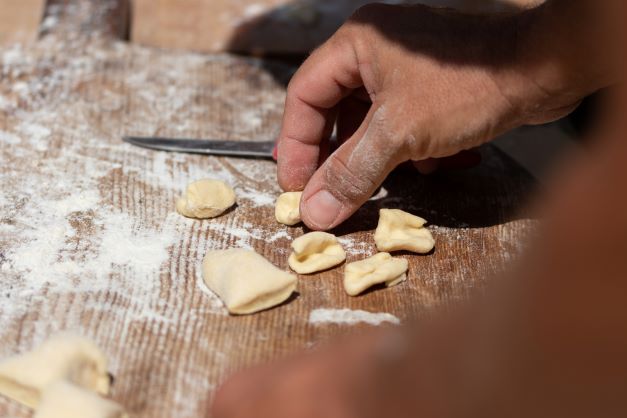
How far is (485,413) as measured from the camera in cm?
76

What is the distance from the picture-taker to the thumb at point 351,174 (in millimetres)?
1451

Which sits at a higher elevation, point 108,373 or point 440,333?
point 440,333

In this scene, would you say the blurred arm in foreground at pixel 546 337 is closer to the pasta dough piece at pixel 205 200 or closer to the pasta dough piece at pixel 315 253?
the pasta dough piece at pixel 315 253

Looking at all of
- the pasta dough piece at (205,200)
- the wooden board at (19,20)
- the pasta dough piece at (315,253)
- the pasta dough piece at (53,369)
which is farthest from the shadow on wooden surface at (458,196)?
the wooden board at (19,20)

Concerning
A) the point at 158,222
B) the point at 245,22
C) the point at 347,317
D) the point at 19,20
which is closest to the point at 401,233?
the point at 347,317

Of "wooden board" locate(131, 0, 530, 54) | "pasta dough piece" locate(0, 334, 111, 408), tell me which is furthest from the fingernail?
"wooden board" locate(131, 0, 530, 54)

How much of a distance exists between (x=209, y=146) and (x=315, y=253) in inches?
19.7

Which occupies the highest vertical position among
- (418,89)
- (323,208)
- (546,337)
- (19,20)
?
(546,337)

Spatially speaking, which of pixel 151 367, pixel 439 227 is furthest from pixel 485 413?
pixel 439 227

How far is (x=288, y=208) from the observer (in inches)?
63.1

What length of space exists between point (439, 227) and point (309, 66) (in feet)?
1.50

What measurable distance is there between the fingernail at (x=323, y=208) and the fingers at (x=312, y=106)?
0.14 metres

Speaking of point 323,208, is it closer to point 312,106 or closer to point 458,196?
point 312,106

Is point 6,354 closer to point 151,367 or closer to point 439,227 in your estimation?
point 151,367
